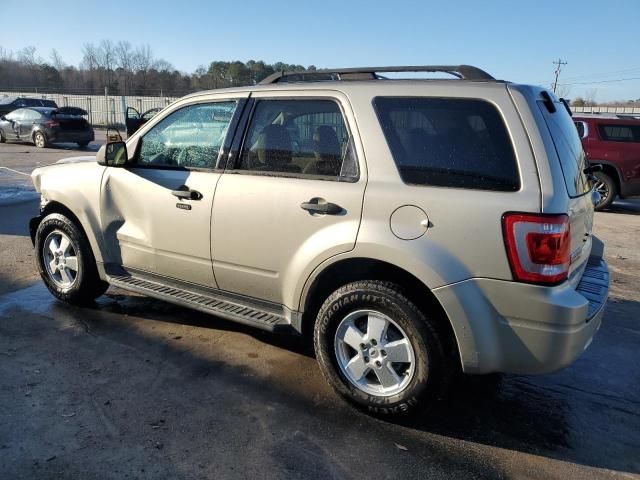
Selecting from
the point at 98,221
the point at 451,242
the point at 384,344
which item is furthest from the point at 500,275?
the point at 98,221

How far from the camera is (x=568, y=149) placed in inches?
116

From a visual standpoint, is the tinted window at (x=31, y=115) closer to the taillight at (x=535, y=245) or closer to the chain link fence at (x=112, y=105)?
the chain link fence at (x=112, y=105)

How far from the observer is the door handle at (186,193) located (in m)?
3.62

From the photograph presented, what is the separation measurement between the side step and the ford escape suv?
0.01 metres

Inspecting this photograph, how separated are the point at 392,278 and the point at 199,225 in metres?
1.43

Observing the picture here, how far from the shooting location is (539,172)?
2568 millimetres

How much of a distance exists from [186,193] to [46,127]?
1786 cm

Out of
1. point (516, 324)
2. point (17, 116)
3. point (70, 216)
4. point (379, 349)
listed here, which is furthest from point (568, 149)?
point (17, 116)

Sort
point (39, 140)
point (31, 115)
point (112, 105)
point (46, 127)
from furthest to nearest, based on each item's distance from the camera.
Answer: point (112, 105) < point (31, 115) < point (39, 140) < point (46, 127)

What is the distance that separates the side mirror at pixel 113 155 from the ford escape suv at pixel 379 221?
0.01 metres

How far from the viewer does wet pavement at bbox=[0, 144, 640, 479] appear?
265 cm

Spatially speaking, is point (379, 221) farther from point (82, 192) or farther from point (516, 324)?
point (82, 192)

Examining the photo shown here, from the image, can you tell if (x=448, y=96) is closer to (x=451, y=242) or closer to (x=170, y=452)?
(x=451, y=242)

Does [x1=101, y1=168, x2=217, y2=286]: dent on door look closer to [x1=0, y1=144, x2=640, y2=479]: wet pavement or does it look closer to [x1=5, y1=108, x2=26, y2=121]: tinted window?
[x1=0, y1=144, x2=640, y2=479]: wet pavement
